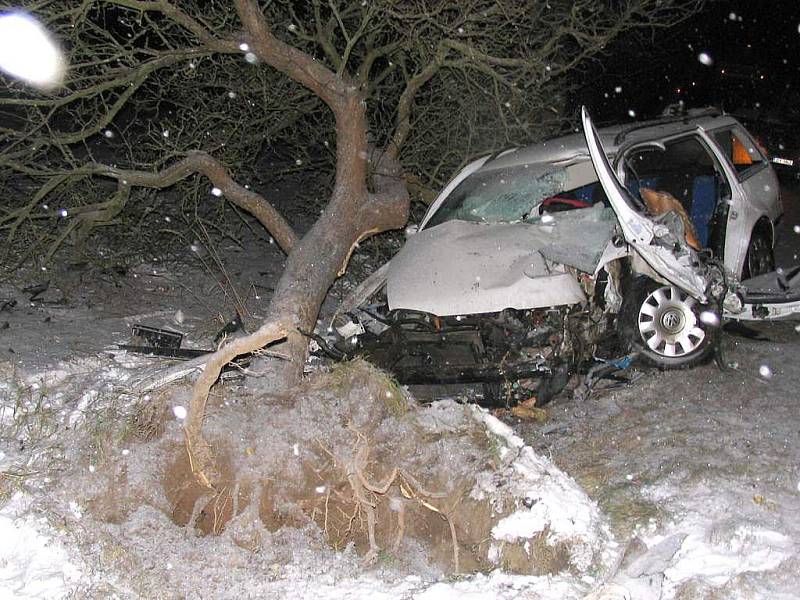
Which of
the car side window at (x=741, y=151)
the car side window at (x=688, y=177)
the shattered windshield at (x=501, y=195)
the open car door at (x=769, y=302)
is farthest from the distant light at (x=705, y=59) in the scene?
the shattered windshield at (x=501, y=195)

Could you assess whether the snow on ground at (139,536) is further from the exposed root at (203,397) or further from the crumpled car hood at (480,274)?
the crumpled car hood at (480,274)

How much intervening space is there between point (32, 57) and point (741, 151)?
21.5ft

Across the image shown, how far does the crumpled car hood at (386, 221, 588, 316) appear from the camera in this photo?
488 cm

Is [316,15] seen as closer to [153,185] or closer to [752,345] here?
[153,185]

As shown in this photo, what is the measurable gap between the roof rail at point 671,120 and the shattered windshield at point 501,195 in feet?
1.82

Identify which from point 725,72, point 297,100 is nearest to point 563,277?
point 297,100

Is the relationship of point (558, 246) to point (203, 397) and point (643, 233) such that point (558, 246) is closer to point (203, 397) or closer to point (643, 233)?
point (643, 233)

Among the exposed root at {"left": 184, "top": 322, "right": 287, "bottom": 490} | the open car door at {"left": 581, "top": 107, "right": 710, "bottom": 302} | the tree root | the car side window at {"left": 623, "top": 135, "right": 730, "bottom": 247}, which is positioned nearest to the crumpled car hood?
the open car door at {"left": 581, "top": 107, "right": 710, "bottom": 302}

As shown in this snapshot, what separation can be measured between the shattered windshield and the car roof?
0.14 metres

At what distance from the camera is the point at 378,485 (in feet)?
13.0

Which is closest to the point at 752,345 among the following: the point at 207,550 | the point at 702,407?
the point at 702,407

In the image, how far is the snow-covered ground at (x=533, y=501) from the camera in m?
3.15

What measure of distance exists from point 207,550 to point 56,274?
510 centimetres

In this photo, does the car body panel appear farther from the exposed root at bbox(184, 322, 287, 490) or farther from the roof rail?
the exposed root at bbox(184, 322, 287, 490)
